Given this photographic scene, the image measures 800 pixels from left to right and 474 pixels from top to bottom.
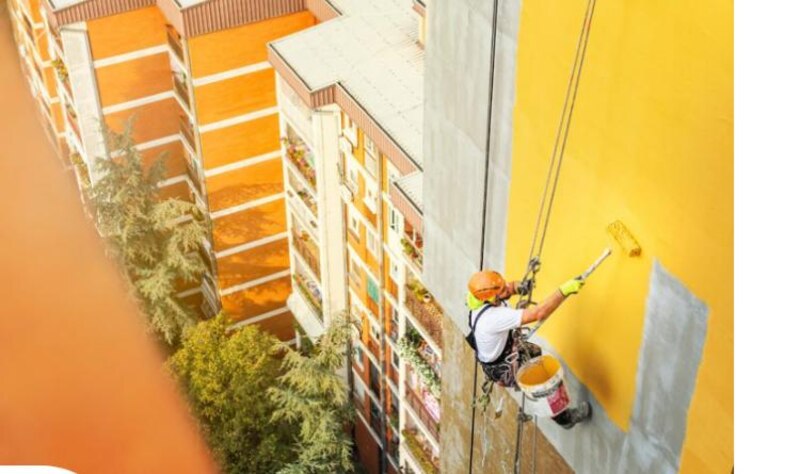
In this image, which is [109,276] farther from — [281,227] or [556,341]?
[556,341]

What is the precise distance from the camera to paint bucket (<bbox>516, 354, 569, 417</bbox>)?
12.5m

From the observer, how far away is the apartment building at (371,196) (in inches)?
1033

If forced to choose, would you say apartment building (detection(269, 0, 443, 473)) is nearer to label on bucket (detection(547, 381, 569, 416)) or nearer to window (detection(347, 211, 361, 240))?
window (detection(347, 211, 361, 240))

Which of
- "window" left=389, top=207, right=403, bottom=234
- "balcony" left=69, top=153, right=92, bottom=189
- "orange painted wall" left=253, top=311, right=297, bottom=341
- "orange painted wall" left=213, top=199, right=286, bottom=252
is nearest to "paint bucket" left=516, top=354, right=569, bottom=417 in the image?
"window" left=389, top=207, right=403, bottom=234

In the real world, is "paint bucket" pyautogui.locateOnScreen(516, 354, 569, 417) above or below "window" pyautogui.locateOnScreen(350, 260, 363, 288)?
above

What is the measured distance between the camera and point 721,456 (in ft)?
36.0

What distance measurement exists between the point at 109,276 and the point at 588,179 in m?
24.5

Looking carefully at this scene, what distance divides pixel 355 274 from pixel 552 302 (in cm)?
1993

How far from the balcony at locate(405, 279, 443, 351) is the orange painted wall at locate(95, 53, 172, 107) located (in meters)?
11.9

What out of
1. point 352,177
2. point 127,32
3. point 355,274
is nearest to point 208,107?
point 127,32

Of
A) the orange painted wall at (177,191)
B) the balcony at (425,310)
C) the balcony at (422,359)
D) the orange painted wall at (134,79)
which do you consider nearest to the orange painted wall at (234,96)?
the orange painted wall at (134,79)

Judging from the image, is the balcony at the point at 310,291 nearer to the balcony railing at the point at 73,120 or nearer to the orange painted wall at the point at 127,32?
the orange painted wall at the point at 127,32

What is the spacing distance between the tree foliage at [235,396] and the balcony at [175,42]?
8031 millimetres
